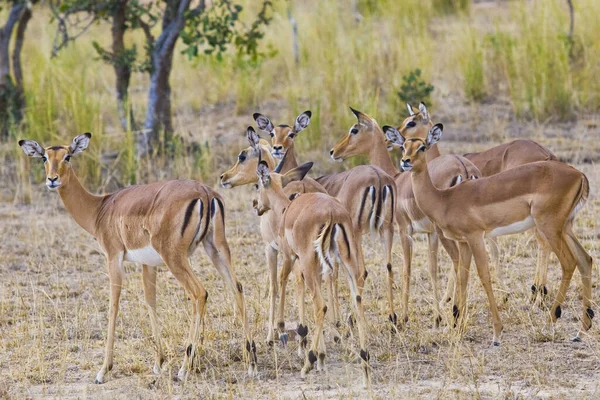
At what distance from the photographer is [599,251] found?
869cm

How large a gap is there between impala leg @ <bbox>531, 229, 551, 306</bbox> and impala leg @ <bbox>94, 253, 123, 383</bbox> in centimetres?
299

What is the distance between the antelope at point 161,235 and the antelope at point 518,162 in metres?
1.80

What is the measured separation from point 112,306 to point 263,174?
50.5 inches

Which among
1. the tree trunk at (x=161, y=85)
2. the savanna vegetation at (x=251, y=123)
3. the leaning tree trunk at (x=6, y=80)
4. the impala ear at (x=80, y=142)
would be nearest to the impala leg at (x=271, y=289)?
the savanna vegetation at (x=251, y=123)

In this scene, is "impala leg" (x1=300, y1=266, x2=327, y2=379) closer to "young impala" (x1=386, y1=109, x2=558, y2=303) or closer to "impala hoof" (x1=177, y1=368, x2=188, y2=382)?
"impala hoof" (x1=177, y1=368, x2=188, y2=382)

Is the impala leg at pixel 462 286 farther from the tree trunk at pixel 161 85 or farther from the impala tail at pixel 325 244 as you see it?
the tree trunk at pixel 161 85

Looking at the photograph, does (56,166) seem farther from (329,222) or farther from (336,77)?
(336,77)

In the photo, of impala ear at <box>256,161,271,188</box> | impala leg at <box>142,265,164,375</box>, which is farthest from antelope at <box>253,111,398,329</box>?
impala leg at <box>142,265,164,375</box>

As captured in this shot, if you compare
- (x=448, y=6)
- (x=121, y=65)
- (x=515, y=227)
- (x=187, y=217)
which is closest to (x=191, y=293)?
(x=187, y=217)

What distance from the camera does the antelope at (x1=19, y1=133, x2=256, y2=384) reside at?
20.6 ft

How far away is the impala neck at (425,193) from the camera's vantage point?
7.04 meters

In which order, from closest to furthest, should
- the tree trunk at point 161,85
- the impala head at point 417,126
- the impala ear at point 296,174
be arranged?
the impala ear at point 296,174 → the impala head at point 417,126 → the tree trunk at point 161,85

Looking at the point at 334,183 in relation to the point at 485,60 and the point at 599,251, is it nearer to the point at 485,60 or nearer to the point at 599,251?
the point at 599,251

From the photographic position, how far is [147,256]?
645 centimetres
